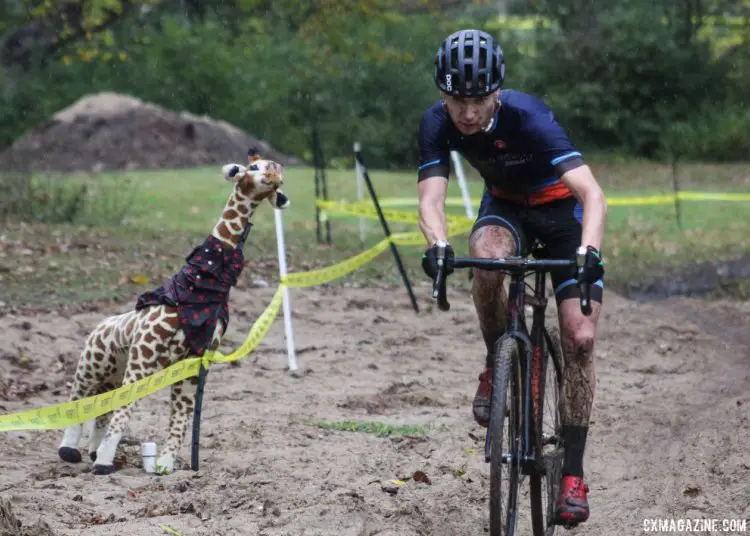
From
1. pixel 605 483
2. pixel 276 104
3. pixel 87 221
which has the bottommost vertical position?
pixel 605 483

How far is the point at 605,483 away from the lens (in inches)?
273

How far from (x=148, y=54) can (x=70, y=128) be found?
194 inches

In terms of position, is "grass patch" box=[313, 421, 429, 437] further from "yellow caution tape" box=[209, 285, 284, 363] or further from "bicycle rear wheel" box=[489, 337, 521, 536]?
"bicycle rear wheel" box=[489, 337, 521, 536]

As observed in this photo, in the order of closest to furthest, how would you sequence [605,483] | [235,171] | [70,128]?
[605,483], [235,171], [70,128]

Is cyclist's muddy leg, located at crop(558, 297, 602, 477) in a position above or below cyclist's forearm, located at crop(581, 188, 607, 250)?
below

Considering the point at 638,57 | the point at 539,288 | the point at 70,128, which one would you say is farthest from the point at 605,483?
the point at 638,57

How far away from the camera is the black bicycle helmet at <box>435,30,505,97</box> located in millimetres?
5668

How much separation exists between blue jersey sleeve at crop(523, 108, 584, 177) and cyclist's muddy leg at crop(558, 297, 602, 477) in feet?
2.12

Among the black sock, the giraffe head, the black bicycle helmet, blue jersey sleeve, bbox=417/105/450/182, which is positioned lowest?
the black sock

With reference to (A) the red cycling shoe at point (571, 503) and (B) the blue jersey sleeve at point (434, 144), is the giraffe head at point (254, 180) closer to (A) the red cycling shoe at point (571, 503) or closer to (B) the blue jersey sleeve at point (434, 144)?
(B) the blue jersey sleeve at point (434, 144)

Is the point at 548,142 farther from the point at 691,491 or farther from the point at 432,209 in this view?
the point at 691,491

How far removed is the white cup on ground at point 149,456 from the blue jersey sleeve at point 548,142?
109 inches

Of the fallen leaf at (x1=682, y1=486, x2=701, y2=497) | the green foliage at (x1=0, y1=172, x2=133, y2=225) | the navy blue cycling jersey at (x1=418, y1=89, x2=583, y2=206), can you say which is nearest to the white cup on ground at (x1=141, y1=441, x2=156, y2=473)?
the navy blue cycling jersey at (x1=418, y1=89, x2=583, y2=206)

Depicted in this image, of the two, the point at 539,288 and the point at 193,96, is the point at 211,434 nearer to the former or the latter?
the point at 539,288
